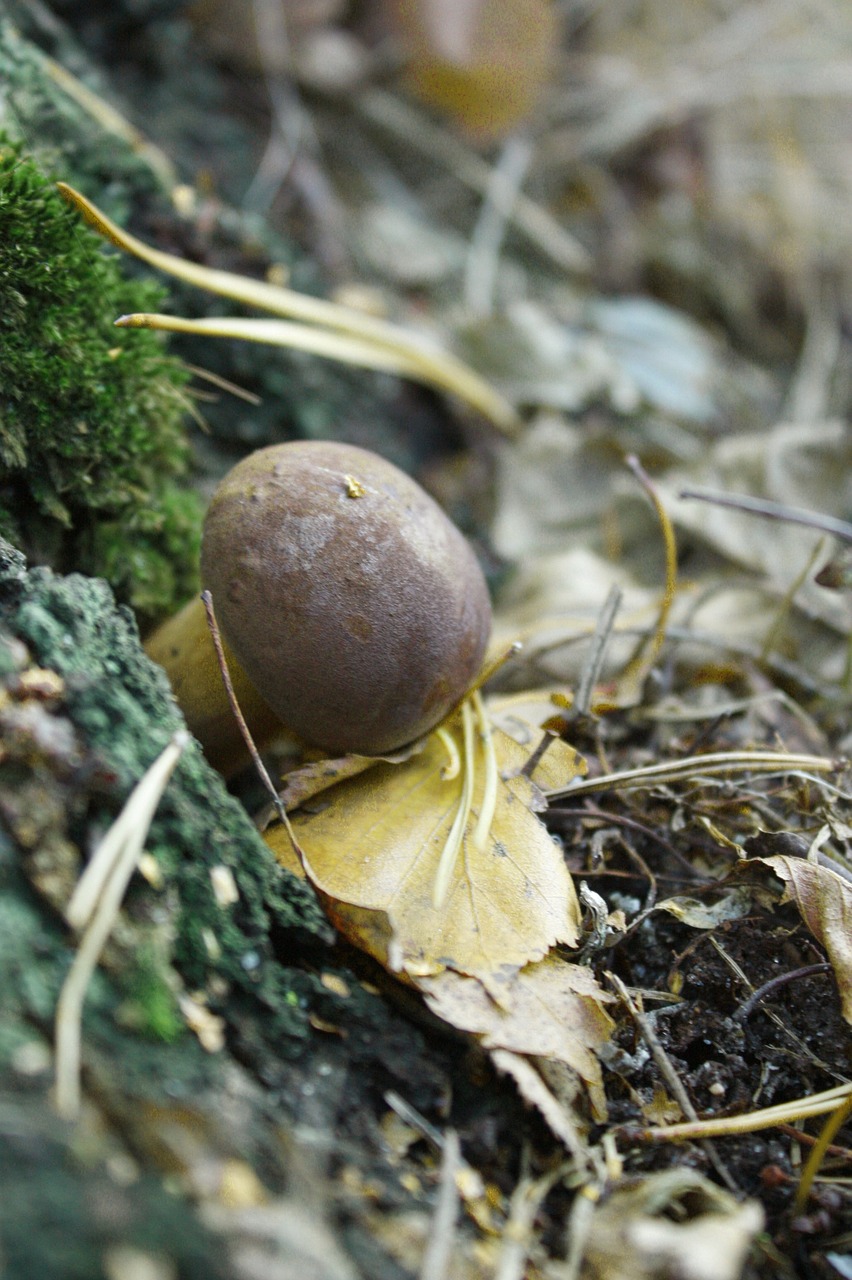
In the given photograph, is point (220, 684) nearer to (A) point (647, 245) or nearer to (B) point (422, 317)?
(B) point (422, 317)

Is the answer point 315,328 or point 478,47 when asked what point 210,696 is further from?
point 478,47

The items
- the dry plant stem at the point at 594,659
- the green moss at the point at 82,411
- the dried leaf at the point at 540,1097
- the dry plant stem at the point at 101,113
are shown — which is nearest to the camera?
the dried leaf at the point at 540,1097

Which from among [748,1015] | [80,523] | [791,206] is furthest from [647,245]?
[748,1015]

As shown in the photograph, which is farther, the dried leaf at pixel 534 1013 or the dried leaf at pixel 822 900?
the dried leaf at pixel 822 900

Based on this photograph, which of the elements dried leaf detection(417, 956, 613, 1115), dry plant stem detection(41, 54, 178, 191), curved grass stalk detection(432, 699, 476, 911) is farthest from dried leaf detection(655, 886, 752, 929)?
dry plant stem detection(41, 54, 178, 191)

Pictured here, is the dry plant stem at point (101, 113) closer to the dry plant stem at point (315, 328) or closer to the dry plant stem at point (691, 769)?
the dry plant stem at point (315, 328)

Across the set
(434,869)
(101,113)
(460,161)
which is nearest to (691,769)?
(434,869)

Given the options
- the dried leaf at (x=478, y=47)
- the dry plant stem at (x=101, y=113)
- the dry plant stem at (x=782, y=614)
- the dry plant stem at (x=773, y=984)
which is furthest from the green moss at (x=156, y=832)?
the dried leaf at (x=478, y=47)

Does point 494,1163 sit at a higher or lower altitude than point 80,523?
lower
